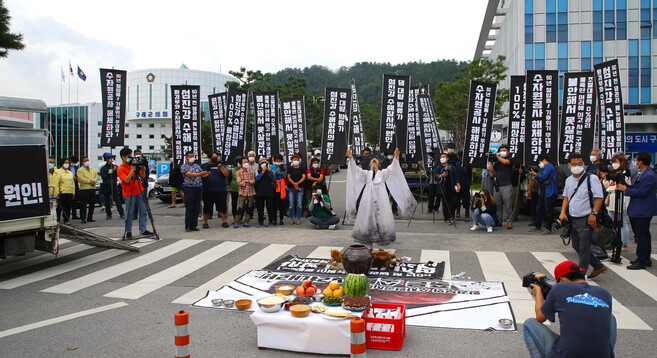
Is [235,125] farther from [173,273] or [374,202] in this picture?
[173,273]

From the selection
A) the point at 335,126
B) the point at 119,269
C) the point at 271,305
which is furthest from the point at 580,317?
the point at 335,126

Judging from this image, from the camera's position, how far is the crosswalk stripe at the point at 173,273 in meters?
6.92

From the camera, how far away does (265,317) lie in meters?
4.84

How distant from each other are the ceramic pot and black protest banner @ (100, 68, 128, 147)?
426 inches

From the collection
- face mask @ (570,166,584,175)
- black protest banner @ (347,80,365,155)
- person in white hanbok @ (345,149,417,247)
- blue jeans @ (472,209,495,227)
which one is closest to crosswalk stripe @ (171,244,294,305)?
person in white hanbok @ (345,149,417,247)

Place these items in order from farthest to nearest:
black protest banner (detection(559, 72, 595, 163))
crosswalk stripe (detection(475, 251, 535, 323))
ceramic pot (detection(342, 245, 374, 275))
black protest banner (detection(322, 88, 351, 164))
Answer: black protest banner (detection(322, 88, 351, 164))
black protest banner (detection(559, 72, 595, 163))
ceramic pot (detection(342, 245, 374, 275))
crosswalk stripe (detection(475, 251, 535, 323))

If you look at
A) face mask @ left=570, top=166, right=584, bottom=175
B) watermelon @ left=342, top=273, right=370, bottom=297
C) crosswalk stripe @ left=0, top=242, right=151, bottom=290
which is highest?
face mask @ left=570, top=166, right=584, bottom=175

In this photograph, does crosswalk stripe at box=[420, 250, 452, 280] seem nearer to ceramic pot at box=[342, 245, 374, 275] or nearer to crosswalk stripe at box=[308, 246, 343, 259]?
ceramic pot at box=[342, 245, 374, 275]

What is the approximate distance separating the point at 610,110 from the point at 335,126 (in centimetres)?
789

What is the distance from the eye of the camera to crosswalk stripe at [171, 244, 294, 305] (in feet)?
21.9

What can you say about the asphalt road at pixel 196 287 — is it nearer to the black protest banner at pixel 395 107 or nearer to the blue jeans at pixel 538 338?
the blue jeans at pixel 538 338

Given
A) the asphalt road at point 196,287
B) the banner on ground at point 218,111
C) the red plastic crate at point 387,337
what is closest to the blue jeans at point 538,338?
the asphalt road at point 196,287

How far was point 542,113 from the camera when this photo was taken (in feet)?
43.3

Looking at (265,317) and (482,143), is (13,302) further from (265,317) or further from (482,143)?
(482,143)
